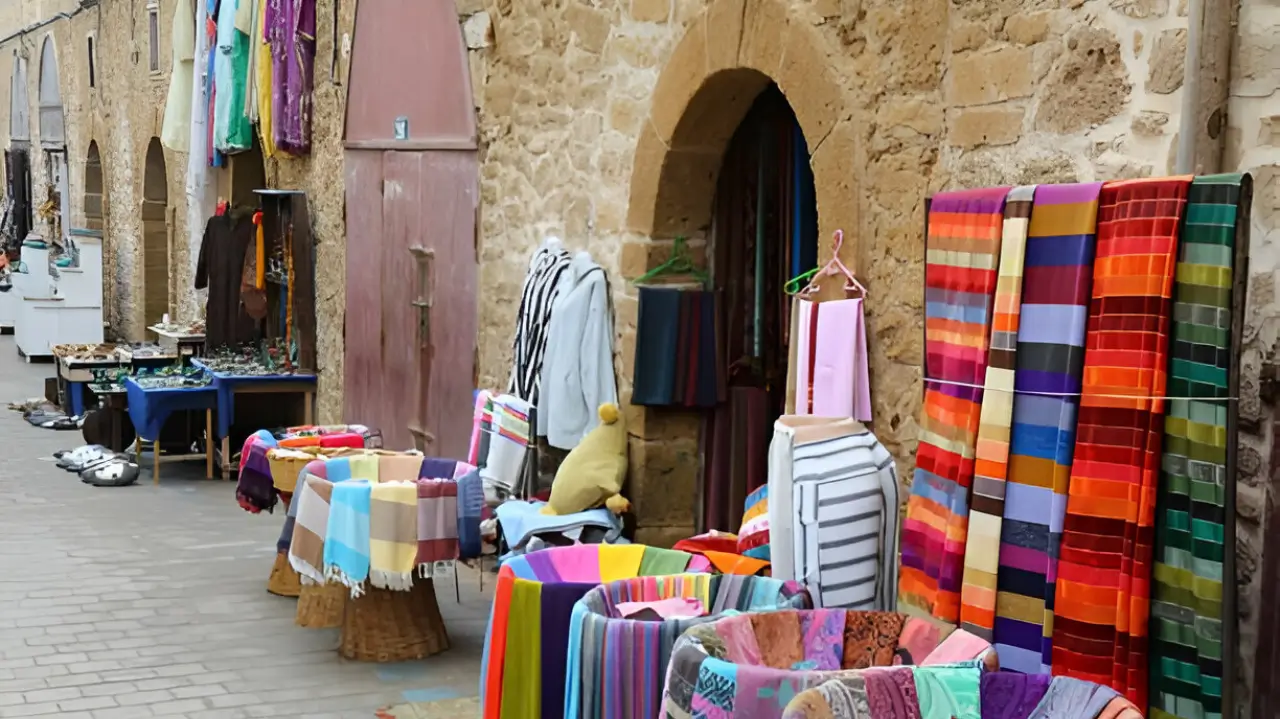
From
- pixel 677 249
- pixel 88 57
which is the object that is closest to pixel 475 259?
pixel 677 249

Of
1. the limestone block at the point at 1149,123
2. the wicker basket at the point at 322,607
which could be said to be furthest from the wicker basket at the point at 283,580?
the limestone block at the point at 1149,123

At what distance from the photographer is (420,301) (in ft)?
28.9

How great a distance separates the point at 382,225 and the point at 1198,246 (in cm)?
696

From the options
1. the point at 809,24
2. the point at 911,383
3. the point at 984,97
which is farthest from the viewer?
the point at 809,24

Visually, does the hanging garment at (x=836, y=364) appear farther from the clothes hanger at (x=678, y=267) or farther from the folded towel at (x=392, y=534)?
the folded towel at (x=392, y=534)

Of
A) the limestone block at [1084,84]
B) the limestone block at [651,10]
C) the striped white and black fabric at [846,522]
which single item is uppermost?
the limestone block at [651,10]

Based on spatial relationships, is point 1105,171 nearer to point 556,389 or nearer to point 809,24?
point 809,24

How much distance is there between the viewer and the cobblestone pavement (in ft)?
18.3

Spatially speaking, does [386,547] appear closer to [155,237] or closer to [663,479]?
[663,479]

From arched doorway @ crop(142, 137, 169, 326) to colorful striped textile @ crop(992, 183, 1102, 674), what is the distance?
1573 centimetres

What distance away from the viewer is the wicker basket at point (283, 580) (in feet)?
23.7

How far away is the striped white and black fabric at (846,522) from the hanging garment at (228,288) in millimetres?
8474

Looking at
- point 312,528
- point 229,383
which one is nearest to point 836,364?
point 312,528

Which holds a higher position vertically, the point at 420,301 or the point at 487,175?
the point at 487,175
